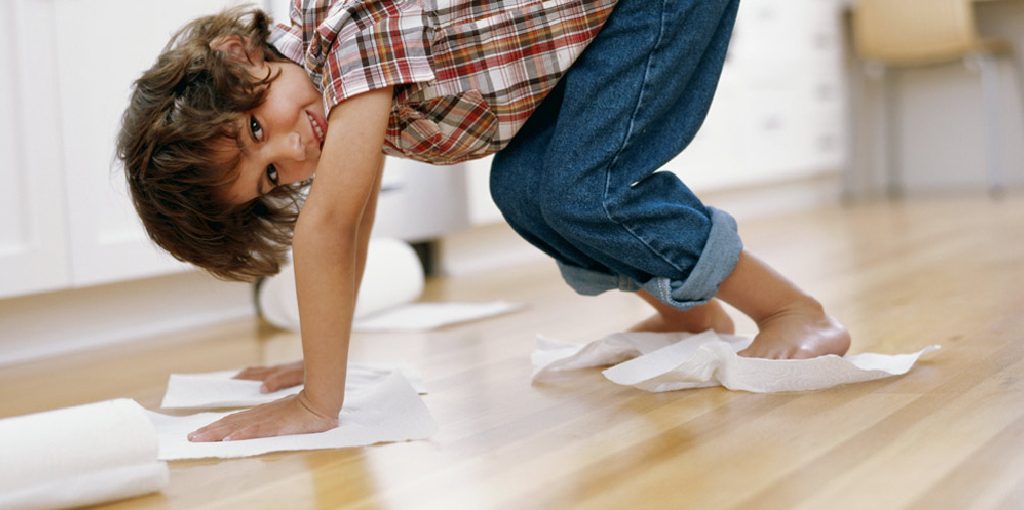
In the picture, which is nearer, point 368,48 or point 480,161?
point 368,48

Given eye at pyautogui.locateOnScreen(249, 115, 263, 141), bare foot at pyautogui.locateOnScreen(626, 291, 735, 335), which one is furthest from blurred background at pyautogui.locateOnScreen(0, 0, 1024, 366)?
bare foot at pyautogui.locateOnScreen(626, 291, 735, 335)

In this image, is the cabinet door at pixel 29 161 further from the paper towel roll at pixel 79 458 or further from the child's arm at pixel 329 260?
the paper towel roll at pixel 79 458

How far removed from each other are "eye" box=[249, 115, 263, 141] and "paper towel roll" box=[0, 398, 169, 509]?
0.93 ft

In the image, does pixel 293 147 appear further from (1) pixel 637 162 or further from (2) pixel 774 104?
(2) pixel 774 104

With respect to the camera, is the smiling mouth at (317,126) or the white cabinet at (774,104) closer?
the smiling mouth at (317,126)

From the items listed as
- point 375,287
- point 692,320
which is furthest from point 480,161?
point 692,320

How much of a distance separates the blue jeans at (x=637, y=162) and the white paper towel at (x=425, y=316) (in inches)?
20.5

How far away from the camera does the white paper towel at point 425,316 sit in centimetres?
164

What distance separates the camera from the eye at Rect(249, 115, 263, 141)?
3.31ft

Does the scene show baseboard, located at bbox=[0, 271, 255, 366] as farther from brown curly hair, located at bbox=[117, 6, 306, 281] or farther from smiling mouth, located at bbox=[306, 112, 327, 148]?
smiling mouth, located at bbox=[306, 112, 327, 148]

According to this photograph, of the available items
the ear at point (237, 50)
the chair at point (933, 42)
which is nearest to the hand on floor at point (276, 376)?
the ear at point (237, 50)

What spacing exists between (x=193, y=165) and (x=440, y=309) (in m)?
0.83

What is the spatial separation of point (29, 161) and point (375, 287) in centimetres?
51

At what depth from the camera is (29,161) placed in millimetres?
1505
